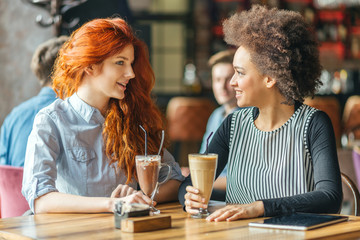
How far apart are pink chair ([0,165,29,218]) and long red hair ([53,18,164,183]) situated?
375 mm

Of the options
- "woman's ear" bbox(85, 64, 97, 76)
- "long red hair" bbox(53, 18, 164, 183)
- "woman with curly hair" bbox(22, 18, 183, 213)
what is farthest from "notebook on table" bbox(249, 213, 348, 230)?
"woman's ear" bbox(85, 64, 97, 76)

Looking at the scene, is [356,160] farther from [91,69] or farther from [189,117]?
[189,117]

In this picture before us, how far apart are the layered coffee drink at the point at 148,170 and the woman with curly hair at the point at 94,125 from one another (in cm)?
36

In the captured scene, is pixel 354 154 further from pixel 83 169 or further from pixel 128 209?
pixel 128 209

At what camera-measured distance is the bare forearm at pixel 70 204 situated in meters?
1.66

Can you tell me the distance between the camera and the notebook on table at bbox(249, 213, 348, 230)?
1396 mm

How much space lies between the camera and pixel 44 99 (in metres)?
2.88

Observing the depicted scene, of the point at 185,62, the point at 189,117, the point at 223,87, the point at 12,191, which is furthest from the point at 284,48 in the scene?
the point at 185,62

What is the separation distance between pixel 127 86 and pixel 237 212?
85 centimetres

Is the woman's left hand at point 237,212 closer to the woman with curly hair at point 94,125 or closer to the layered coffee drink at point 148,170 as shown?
the layered coffee drink at point 148,170

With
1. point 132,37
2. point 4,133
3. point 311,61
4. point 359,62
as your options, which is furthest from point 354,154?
point 359,62

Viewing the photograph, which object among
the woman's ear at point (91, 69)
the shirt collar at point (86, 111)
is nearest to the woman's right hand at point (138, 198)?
the shirt collar at point (86, 111)

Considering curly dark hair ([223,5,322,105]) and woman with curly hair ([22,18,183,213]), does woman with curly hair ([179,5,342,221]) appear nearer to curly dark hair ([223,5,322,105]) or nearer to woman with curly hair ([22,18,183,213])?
curly dark hair ([223,5,322,105])

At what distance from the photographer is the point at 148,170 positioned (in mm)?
1561
